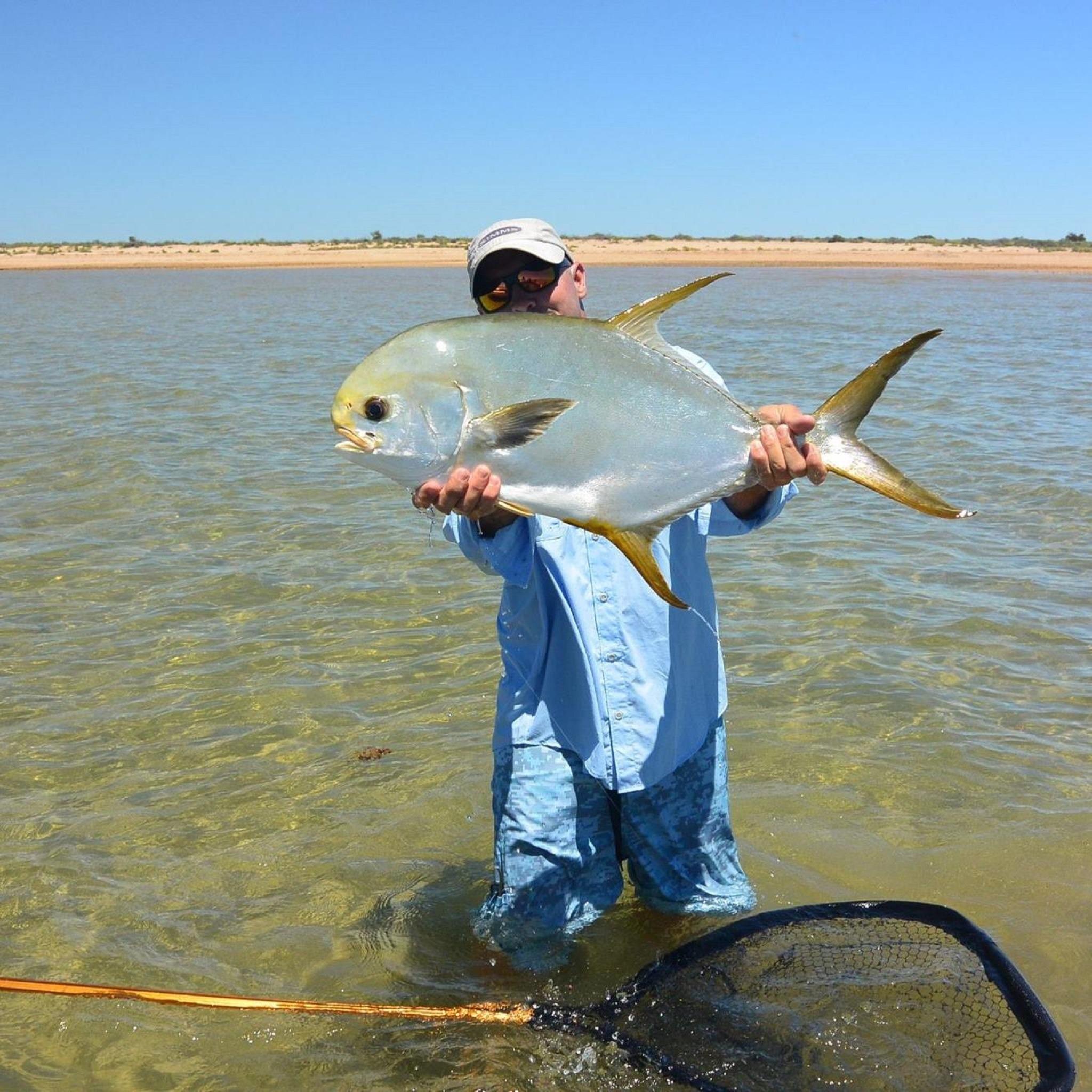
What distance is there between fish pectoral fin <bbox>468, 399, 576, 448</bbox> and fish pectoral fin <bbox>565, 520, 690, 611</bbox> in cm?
22

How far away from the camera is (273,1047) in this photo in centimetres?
Answer: 318

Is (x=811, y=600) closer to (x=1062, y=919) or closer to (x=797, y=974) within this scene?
(x=1062, y=919)

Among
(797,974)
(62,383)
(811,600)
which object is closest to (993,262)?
(62,383)

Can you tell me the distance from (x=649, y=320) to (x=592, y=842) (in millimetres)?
1390

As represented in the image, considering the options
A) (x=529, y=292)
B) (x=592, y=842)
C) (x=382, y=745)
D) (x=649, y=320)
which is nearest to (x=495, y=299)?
(x=529, y=292)

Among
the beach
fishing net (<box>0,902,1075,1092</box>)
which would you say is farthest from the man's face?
the beach

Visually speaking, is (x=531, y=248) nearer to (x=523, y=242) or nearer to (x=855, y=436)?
(x=523, y=242)

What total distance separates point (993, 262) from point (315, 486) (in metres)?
49.6

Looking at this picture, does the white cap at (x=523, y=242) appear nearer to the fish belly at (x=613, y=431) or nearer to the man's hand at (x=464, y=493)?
the fish belly at (x=613, y=431)

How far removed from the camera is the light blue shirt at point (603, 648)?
111 inches

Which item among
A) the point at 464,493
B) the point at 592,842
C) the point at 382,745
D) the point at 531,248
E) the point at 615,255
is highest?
the point at 531,248

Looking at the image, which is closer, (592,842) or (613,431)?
(613,431)

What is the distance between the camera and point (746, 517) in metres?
2.85

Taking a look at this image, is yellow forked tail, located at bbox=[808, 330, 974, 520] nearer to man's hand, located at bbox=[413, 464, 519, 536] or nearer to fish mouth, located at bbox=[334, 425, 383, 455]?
man's hand, located at bbox=[413, 464, 519, 536]
